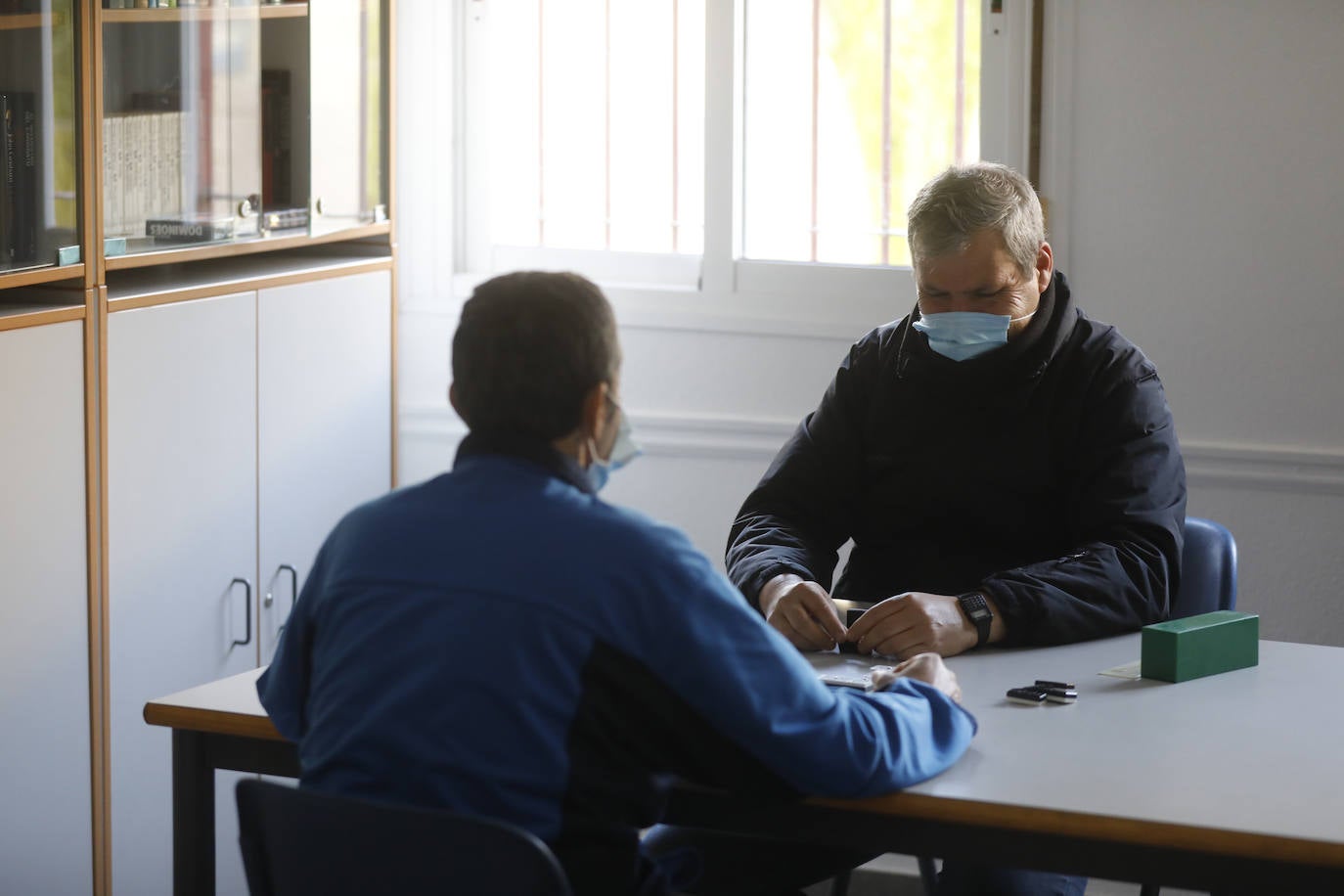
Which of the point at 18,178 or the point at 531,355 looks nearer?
the point at 531,355

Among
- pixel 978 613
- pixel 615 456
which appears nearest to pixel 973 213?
pixel 978 613

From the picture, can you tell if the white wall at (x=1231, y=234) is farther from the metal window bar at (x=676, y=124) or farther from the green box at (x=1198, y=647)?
the green box at (x=1198, y=647)

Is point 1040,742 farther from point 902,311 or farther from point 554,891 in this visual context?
point 902,311

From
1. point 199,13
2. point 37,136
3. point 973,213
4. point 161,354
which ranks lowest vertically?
point 161,354

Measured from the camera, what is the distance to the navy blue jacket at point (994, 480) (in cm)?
220

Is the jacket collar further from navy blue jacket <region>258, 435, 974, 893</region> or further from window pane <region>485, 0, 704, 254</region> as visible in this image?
window pane <region>485, 0, 704, 254</region>

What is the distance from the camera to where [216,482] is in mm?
3148

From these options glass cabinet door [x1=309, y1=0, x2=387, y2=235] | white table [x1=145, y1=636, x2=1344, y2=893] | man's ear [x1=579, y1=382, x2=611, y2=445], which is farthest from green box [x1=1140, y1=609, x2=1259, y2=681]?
glass cabinet door [x1=309, y1=0, x2=387, y2=235]

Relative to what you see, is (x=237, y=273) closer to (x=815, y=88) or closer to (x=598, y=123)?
(x=598, y=123)

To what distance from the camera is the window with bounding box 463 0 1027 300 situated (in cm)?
355

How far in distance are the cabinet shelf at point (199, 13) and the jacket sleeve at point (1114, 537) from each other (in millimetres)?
1836

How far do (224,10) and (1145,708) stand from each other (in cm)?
231

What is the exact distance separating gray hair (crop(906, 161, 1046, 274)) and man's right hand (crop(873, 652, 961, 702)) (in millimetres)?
725

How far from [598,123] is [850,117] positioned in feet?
2.13
